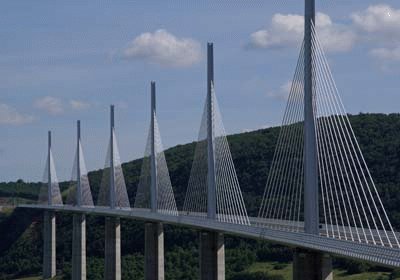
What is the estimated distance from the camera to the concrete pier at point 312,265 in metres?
32.8

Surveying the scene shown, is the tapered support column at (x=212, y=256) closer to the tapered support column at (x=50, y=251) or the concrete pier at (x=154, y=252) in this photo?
the concrete pier at (x=154, y=252)

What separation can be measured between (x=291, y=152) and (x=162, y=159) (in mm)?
24990

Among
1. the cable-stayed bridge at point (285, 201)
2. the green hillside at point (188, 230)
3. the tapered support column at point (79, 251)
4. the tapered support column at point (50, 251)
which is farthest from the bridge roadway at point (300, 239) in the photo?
the tapered support column at point (50, 251)

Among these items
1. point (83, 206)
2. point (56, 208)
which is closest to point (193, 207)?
point (83, 206)

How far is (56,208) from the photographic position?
291ft

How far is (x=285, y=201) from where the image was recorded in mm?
54781

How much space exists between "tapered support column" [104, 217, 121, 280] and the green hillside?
6.16m

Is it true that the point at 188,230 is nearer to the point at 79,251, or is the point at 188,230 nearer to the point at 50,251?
the point at 79,251

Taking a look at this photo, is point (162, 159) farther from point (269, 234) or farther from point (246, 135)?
point (246, 135)

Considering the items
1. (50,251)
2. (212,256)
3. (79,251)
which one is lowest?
(50,251)

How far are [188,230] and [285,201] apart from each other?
101ft

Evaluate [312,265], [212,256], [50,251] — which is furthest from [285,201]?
[50,251]

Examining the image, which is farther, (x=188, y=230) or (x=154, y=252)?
(x=188, y=230)

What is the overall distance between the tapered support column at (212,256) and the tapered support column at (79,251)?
1316 inches
